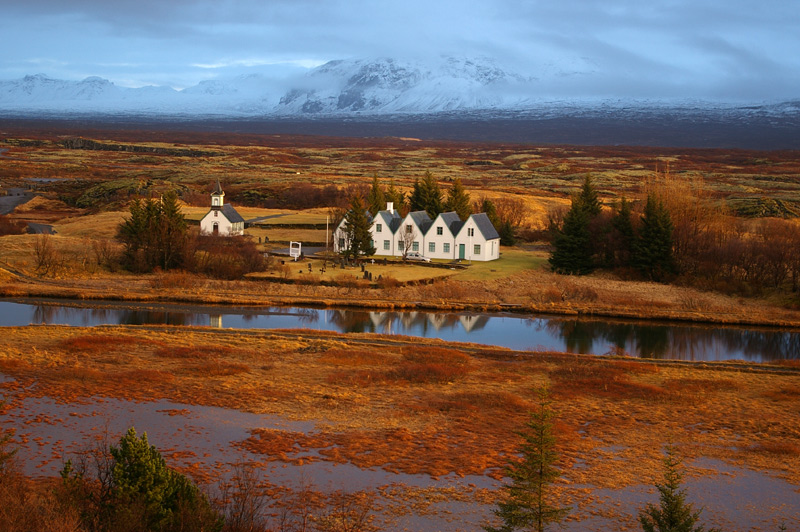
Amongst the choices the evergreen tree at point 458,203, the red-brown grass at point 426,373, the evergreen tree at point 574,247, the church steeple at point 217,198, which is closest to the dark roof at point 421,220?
the evergreen tree at point 458,203

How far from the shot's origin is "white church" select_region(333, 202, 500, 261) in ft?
194

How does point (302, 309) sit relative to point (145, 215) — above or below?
below

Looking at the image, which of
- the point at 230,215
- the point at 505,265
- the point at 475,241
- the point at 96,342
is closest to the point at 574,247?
the point at 505,265

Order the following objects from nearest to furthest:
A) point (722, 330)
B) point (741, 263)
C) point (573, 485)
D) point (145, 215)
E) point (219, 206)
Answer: point (573, 485)
point (722, 330)
point (741, 263)
point (145, 215)
point (219, 206)

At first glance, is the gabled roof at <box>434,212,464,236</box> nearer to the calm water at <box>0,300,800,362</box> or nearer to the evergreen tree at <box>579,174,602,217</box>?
the evergreen tree at <box>579,174,602,217</box>

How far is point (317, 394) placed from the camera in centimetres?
2569

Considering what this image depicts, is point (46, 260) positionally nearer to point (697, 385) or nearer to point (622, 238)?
point (622, 238)

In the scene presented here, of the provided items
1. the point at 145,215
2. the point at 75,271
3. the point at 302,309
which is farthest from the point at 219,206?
the point at 302,309

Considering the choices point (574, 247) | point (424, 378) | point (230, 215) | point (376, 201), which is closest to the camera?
point (424, 378)

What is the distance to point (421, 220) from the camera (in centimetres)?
6100

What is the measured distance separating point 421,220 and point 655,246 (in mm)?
17329

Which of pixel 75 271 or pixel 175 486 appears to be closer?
pixel 175 486

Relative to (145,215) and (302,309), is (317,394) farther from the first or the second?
(145,215)

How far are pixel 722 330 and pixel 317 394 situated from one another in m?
24.5
